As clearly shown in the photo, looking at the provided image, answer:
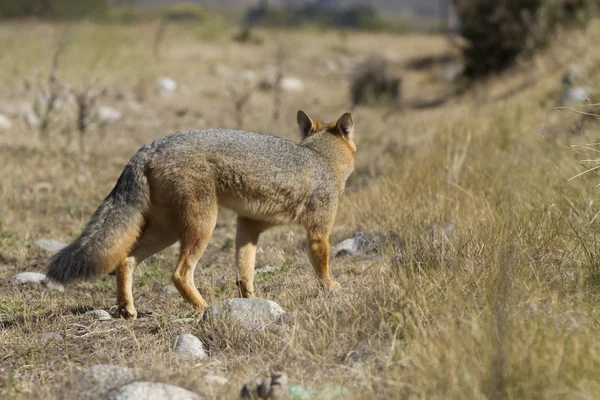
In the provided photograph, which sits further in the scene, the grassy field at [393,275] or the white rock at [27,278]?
the white rock at [27,278]

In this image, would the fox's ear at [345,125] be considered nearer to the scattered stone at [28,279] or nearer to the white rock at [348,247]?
the white rock at [348,247]

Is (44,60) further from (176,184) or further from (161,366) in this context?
(161,366)

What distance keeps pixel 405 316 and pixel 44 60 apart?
1716 cm

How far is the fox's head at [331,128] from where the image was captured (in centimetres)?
714

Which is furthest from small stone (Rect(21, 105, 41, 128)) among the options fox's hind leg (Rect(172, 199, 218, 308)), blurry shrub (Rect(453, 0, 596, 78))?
blurry shrub (Rect(453, 0, 596, 78))

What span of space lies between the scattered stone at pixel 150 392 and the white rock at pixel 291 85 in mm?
17724

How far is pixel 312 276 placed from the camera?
21.2 feet

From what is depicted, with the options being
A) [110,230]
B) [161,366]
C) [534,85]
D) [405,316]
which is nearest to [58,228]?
[110,230]

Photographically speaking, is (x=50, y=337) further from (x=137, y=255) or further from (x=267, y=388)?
(x=267, y=388)

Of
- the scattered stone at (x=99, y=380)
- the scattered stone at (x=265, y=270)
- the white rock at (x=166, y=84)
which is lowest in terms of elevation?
the white rock at (x=166, y=84)

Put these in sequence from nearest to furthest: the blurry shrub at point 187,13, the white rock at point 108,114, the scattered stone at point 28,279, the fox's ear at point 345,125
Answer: the scattered stone at point 28,279
the fox's ear at point 345,125
the white rock at point 108,114
the blurry shrub at point 187,13

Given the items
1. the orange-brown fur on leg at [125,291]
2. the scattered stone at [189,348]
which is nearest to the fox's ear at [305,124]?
the orange-brown fur on leg at [125,291]

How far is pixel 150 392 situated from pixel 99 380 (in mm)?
369

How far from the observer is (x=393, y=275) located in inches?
207
